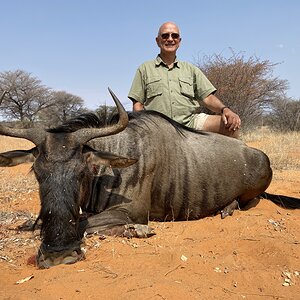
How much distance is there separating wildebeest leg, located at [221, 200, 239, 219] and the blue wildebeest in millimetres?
15

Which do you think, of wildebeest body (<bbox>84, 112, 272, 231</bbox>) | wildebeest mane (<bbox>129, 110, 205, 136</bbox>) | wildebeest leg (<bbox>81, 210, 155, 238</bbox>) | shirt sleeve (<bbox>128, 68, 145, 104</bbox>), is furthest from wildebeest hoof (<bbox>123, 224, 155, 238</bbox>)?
shirt sleeve (<bbox>128, 68, 145, 104</bbox>)

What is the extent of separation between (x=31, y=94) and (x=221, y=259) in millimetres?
34730

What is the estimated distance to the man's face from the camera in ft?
18.6

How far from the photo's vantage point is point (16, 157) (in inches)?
134

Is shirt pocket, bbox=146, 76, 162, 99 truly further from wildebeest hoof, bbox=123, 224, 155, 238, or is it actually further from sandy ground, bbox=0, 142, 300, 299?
wildebeest hoof, bbox=123, 224, 155, 238

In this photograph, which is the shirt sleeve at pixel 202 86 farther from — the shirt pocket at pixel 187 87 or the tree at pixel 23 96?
the tree at pixel 23 96

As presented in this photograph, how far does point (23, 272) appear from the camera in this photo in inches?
104

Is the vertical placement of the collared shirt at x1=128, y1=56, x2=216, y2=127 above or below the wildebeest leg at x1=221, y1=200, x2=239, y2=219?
above

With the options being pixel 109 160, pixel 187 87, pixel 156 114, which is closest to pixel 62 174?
pixel 109 160

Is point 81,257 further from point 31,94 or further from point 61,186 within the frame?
point 31,94

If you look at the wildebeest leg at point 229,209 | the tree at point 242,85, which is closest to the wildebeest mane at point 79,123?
the wildebeest leg at point 229,209

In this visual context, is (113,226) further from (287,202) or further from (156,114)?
(287,202)

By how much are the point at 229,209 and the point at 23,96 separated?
33230 millimetres

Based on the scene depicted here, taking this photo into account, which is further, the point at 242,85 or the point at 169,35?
the point at 242,85
